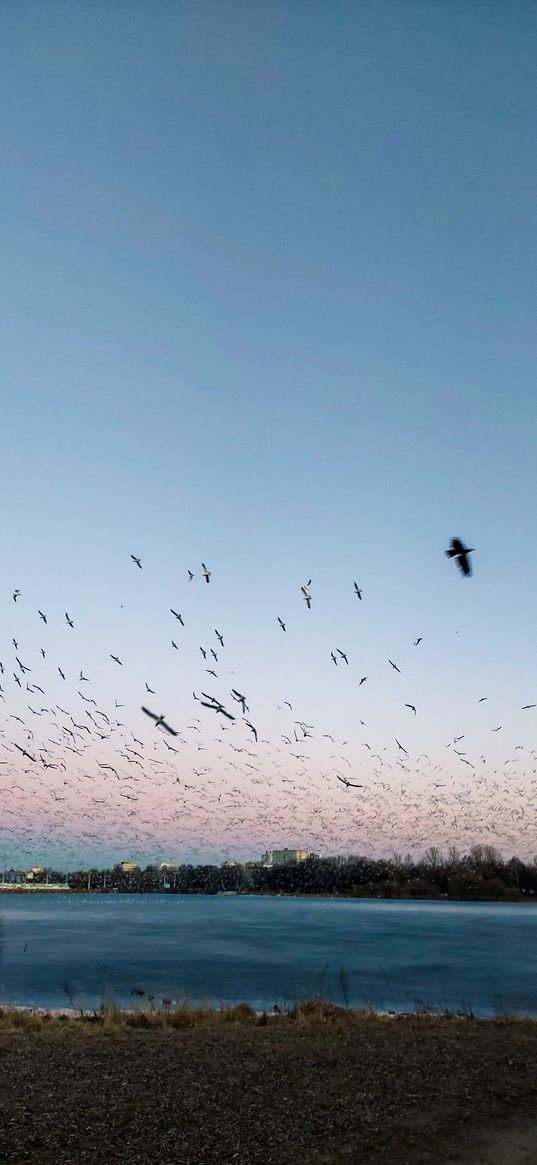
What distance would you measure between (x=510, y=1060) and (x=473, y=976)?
43.9 metres

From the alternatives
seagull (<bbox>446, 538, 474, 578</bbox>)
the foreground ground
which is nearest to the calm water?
Answer: the foreground ground

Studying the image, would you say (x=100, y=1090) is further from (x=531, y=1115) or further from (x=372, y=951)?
(x=372, y=951)

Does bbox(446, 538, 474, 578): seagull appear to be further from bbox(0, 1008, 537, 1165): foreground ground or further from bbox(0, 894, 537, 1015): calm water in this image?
bbox(0, 894, 537, 1015): calm water

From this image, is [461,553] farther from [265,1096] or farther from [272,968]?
[272,968]

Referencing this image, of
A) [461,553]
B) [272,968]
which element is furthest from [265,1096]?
[272,968]

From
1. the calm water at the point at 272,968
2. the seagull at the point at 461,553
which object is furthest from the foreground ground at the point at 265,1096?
the calm water at the point at 272,968

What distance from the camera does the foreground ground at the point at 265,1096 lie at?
11.4 metres

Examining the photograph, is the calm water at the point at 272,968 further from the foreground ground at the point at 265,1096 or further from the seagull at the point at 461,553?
the seagull at the point at 461,553

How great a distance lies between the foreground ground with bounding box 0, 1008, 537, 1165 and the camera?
37.4 feet

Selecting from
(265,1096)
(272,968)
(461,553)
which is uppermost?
(461,553)

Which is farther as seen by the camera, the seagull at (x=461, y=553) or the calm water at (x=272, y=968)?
Answer: the calm water at (x=272, y=968)

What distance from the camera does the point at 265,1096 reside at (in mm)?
14320

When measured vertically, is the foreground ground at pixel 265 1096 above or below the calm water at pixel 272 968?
above

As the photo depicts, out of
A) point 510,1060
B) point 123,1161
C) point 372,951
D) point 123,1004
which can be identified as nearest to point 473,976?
point 372,951
